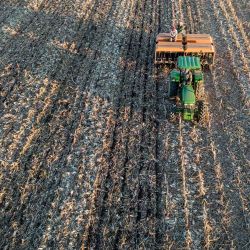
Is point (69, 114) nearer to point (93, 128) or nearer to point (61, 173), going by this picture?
point (93, 128)

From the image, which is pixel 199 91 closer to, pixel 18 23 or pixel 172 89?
pixel 172 89

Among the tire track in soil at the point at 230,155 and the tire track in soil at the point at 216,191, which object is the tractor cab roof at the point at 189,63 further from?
the tire track in soil at the point at 216,191

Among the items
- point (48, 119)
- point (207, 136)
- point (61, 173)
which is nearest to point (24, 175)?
point (61, 173)

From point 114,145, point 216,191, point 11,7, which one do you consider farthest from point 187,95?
point 11,7

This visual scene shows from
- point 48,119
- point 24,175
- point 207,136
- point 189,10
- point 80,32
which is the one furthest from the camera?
point 189,10

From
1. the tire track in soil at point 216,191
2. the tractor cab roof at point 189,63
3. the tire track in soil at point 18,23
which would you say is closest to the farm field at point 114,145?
the tire track in soil at point 216,191

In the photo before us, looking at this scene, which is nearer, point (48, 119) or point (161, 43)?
point (48, 119)

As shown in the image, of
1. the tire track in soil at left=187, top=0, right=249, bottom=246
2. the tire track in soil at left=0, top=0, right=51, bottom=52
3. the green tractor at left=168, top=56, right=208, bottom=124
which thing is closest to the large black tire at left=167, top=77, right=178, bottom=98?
the green tractor at left=168, top=56, right=208, bottom=124

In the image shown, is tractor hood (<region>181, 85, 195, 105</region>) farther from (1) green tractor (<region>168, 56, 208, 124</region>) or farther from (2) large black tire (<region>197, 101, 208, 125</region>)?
(2) large black tire (<region>197, 101, 208, 125</region>)
